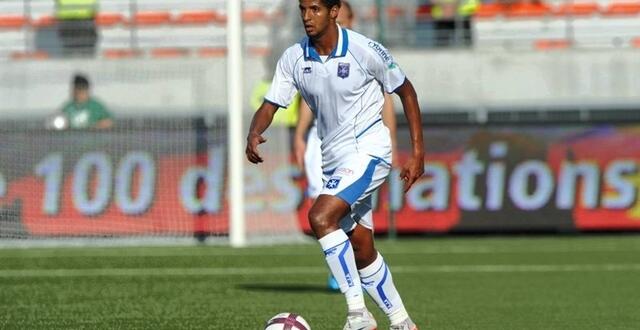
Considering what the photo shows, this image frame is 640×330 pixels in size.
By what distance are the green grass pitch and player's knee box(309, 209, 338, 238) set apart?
1.39 m

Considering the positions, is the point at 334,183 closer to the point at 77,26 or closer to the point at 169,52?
the point at 77,26

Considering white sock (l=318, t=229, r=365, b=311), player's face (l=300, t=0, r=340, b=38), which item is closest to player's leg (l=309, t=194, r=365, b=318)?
white sock (l=318, t=229, r=365, b=311)

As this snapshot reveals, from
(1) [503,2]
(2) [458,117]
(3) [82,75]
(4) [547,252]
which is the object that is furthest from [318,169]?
(1) [503,2]

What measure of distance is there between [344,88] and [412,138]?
17.8 inches

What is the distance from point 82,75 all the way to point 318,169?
7.49 meters

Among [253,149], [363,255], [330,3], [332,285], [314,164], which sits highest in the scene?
[330,3]


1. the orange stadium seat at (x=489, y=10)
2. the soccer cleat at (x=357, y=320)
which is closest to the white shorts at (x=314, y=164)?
the soccer cleat at (x=357, y=320)

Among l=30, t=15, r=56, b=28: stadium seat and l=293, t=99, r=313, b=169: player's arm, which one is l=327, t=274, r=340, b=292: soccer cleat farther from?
l=30, t=15, r=56, b=28: stadium seat

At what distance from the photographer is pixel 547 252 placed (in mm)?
A: 15281

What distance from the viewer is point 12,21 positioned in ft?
59.6

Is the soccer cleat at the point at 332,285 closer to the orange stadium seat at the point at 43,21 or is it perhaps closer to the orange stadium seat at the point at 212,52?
the orange stadium seat at the point at 212,52

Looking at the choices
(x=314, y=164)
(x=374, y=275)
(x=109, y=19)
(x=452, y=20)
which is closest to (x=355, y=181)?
(x=374, y=275)

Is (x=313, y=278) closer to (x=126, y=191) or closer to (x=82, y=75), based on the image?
(x=126, y=191)

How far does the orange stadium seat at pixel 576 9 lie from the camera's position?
2255 cm
